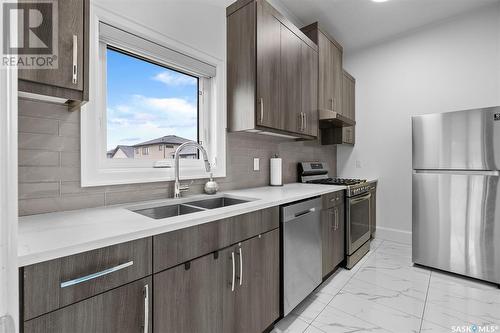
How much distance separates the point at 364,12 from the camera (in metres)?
2.78

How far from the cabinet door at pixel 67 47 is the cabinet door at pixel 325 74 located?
2269mm

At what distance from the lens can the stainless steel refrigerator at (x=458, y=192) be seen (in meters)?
2.12

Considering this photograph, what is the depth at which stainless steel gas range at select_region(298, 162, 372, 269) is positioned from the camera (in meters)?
2.49

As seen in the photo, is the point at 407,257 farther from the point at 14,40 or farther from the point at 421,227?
the point at 14,40

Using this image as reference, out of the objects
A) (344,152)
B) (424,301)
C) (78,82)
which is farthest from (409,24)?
(78,82)

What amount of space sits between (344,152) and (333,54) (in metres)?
1.56

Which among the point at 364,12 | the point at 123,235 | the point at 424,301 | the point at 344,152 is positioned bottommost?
the point at 424,301

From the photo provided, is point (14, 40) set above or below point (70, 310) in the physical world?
above

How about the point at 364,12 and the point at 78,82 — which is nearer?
the point at 78,82

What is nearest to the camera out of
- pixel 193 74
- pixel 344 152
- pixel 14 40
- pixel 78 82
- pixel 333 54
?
pixel 14 40

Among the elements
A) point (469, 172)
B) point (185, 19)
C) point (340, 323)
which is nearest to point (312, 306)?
point (340, 323)

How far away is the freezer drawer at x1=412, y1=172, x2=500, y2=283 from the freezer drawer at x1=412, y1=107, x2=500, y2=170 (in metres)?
0.12

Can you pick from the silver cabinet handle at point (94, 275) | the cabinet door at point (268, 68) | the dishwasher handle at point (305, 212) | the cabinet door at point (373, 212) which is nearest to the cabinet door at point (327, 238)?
the dishwasher handle at point (305, 212)

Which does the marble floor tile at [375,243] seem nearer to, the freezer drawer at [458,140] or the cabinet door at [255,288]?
the freezer drawer at [458,140]
